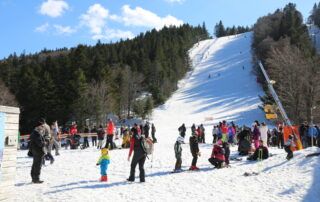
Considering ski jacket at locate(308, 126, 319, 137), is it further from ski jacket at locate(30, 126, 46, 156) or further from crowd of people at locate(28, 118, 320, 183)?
ski jacket at locate(30, 126, 46, 156)

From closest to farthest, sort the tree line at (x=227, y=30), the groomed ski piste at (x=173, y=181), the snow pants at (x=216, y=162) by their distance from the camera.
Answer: the groomed ski piste at (x=173, y=181), the snow pants at (x=216, y=162), the tree line at (x=227, y=30)

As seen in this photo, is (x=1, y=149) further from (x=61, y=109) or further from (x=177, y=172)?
(x=61, y=109)

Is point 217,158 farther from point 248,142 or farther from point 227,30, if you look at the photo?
point 227,30

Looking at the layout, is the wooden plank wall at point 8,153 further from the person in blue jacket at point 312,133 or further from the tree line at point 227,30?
the tree line at point 227,30

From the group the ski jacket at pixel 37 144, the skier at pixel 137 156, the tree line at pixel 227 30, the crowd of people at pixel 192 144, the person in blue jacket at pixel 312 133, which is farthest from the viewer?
the tree line at pixel 227 30

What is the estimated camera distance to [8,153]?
8164 millimetres

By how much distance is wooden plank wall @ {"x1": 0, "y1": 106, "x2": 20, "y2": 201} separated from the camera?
800 cm

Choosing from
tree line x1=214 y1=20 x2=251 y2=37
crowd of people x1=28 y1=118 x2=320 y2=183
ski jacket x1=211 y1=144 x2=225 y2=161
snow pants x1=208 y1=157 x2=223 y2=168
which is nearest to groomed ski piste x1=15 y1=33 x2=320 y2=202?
snow pants x1=208 y1=157 x2=223 y2=168

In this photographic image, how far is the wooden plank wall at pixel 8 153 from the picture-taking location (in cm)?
800

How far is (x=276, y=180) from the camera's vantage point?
12.7 meters

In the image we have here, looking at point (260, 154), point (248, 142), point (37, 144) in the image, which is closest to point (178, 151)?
point (260, 154)

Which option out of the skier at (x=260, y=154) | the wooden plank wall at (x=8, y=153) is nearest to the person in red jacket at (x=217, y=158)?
the skier at (x=260, y=154)

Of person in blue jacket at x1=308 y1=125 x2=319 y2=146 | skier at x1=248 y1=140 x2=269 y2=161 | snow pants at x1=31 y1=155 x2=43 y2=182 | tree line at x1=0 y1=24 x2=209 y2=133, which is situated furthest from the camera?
tree line at x1=0 y1=24 x2=209 y2=133

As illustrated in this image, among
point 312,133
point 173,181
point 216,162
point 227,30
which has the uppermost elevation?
point 227,30
